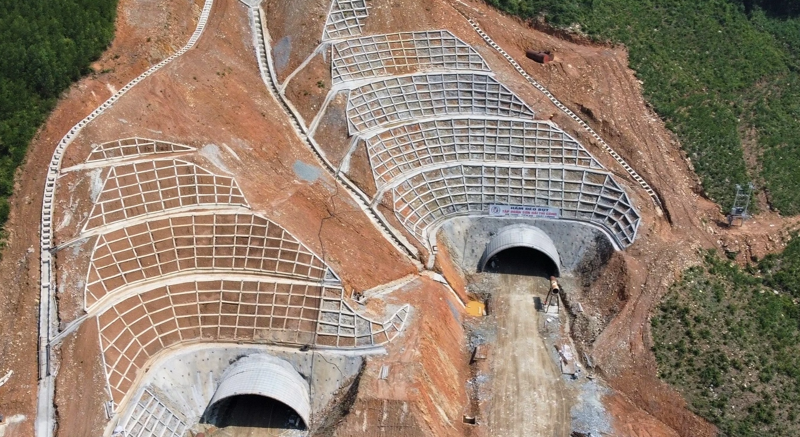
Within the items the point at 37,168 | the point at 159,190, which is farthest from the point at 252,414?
the point at 37,168

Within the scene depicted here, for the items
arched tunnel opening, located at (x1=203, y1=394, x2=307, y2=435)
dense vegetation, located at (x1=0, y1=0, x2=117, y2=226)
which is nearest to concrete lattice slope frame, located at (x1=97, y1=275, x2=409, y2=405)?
arched tunnel opening, located at (x1=203, y1=394, x2=307, y2=435)

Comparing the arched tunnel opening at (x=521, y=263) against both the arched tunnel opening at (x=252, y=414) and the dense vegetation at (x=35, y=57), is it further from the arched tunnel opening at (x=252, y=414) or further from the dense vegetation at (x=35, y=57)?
the dense vegetation at (x=35, y=57)

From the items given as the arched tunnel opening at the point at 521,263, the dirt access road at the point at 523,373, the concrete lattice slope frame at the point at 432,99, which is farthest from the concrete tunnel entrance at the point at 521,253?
the concrete lattice slope frame at the point at 432,99

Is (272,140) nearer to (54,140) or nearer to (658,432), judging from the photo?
(54,140)

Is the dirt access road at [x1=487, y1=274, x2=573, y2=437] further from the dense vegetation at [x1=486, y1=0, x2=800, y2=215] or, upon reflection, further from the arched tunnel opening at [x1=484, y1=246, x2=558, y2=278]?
the dense vegetation at [x1=486, y1=0, x2=800, y2=215]

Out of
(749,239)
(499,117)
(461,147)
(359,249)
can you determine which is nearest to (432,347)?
(359,249)

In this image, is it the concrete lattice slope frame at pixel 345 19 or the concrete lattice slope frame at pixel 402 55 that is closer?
the concrete lattice slope frame at pixel 402 55
